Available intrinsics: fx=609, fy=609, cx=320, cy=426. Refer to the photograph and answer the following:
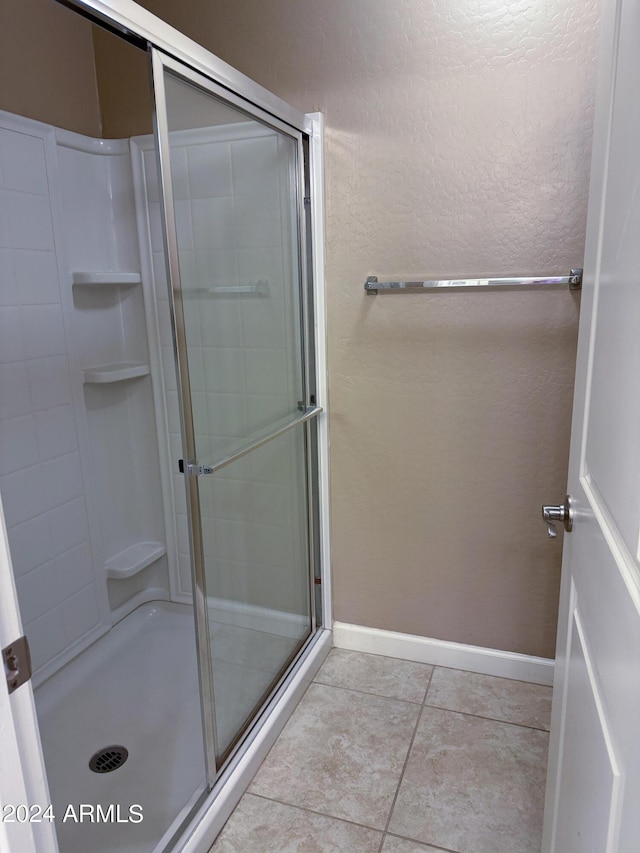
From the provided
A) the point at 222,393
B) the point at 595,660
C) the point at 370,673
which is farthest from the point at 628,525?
the point at 370,673

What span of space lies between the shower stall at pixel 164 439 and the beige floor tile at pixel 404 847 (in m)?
0.39

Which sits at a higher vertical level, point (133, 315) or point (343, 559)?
point (133, 315)

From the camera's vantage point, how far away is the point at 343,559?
2.11m

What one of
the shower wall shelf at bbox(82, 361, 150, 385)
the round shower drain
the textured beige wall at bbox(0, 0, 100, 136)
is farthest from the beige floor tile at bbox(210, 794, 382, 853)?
the textured beige wall at bbox(0, 0, 100, 136)

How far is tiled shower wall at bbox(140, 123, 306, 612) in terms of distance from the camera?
4.45ft

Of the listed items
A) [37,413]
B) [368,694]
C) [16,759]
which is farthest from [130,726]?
[16,759]

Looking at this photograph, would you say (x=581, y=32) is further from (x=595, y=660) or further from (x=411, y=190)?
(x=595, y=660)

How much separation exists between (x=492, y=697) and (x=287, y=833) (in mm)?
770

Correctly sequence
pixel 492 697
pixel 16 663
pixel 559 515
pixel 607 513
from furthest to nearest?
pixel 492 697 < pixel 559 515 < pixel 607 513 < pixel 16 663

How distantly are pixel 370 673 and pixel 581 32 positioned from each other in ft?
6.36

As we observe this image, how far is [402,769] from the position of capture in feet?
5.33

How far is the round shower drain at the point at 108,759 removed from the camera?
165 cm

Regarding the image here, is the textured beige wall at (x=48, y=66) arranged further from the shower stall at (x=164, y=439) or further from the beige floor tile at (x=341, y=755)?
the beige floor tile at (x=341, y=755)

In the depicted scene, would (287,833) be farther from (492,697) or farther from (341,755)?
(492,697)
